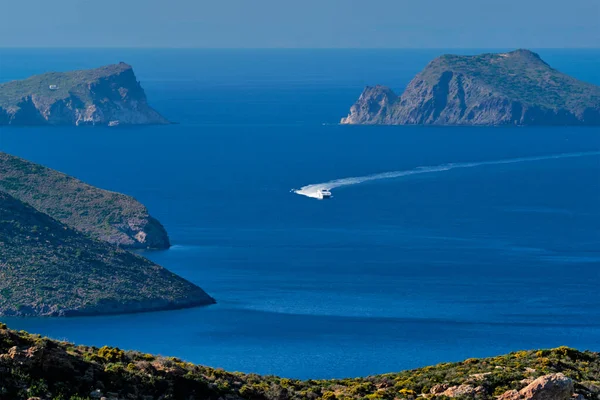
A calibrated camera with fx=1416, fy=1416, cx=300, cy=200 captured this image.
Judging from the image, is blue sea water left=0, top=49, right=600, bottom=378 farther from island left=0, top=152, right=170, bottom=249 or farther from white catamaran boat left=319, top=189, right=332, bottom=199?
island left=0, top=152, right=170, bottom=249

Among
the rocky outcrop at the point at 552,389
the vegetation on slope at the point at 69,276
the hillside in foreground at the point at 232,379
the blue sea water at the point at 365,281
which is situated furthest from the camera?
the vegetation on slope at the point at 69,276

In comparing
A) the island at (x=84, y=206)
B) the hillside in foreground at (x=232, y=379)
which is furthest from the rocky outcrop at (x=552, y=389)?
the island at (x=84, y=206)

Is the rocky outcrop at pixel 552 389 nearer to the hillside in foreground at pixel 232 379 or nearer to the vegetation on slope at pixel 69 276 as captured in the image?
the hillside in foreground at pixel 232 379

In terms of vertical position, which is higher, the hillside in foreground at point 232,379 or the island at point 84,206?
the island at point 84,206

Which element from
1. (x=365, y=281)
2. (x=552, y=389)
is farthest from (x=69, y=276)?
(x=552, y=389)

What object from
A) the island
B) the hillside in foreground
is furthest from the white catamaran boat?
the hillside in foreground

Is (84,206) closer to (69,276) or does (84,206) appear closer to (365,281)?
(69,276)
